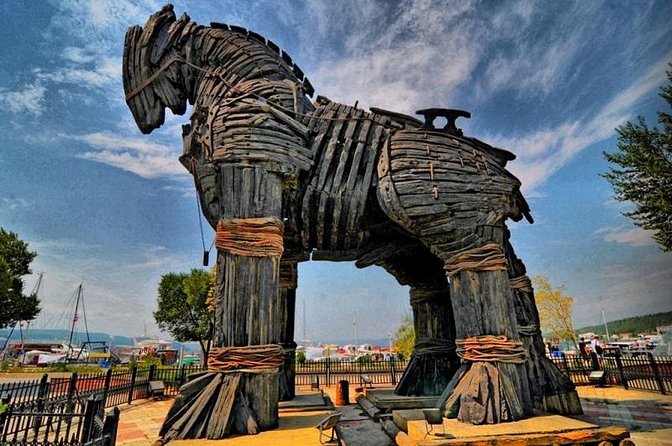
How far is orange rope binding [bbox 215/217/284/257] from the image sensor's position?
16.8ft

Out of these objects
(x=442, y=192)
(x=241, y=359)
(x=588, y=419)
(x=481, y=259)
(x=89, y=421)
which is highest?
(x=442, y=192)

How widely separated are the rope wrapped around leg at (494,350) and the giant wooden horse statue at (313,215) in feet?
0.06

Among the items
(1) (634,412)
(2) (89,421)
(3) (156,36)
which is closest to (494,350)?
(2) (89,421)

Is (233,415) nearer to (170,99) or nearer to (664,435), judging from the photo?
(170,99)

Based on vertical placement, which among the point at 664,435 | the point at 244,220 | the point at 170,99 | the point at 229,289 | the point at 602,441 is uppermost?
the point at 170,99

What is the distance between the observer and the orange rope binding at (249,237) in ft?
16.8

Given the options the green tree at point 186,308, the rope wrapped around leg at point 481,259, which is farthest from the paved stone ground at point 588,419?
the green tree at point 186,308

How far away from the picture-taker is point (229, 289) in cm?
498

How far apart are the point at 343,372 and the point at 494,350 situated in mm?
15952

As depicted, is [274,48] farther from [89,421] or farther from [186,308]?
[186,308]

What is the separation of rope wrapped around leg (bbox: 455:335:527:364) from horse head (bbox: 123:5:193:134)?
6.95 metres

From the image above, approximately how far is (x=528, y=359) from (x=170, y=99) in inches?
316

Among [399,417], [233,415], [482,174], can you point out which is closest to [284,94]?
[482,174]

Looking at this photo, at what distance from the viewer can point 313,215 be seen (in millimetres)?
6270
